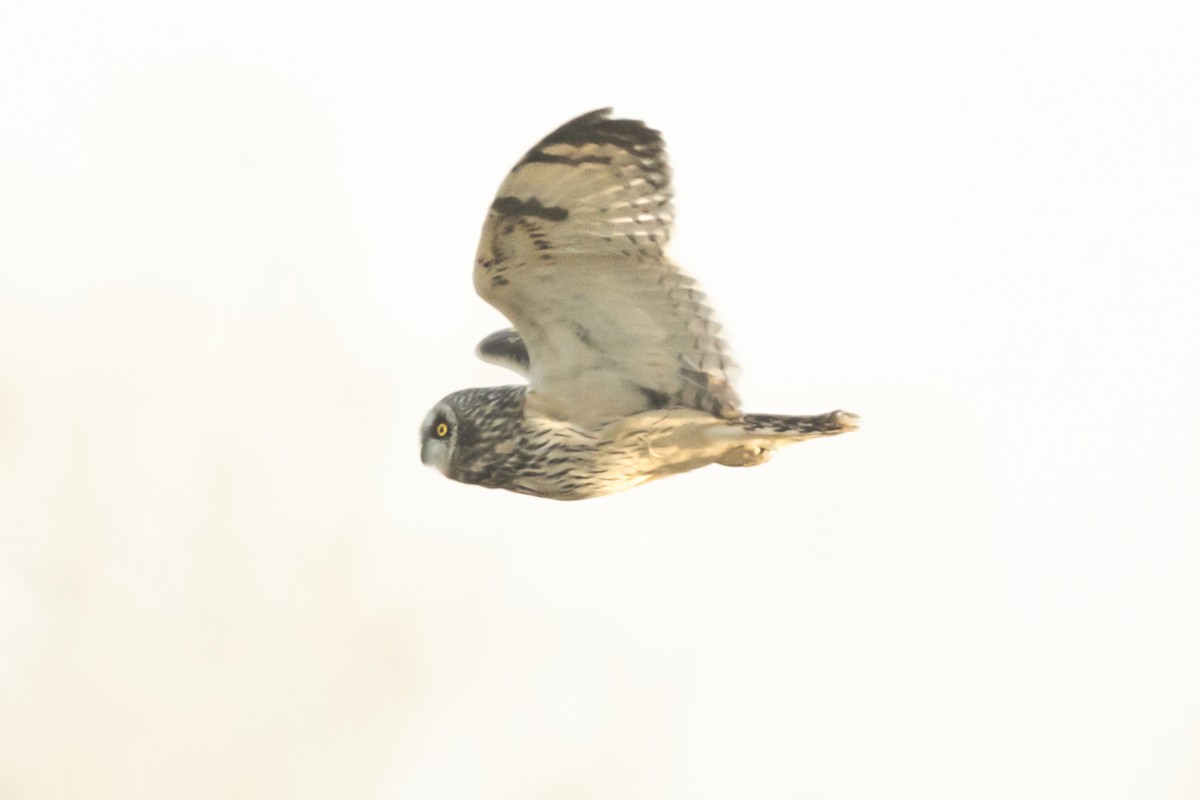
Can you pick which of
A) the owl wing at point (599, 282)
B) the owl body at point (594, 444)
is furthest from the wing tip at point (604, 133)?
the owl body at point (594, 444)

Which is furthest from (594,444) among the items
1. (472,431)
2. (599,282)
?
(599,282)

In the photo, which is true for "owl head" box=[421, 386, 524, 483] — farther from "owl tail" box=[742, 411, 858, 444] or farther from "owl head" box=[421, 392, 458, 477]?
"owl tail" box=[742, 411, 858, 444]

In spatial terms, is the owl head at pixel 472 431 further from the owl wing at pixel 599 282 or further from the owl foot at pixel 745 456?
the owl foot at pixel 745 456

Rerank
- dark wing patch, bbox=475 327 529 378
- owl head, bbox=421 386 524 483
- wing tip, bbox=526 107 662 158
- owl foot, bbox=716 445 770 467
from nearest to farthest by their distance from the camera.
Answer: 1. wing tip, bbox=526 107 662 158
2. owl foot, bbox=716 445 770 467
3. owl head, bbox=421 386 524 483
4. dark wing patch, bbox=475 327 529 378

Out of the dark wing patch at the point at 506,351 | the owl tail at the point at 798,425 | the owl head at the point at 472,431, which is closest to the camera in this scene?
the owl tail at the point at 798,425

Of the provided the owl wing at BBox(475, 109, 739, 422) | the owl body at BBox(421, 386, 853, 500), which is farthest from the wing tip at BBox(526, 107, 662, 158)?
the owl body at BBox(421, 386, 853, 500)

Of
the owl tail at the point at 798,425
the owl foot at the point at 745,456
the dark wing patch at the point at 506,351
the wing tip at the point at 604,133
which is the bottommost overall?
the owl foot at the point at 745,456

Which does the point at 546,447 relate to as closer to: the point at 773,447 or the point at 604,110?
the point at 773,447
